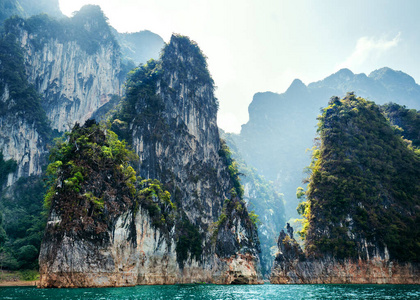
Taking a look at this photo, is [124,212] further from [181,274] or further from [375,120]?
[375,120]

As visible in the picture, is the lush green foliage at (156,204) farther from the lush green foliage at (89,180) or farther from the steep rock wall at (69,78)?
the steep rock wall at (69,78)

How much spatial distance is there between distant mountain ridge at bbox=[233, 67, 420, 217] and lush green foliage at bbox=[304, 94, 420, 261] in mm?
121451

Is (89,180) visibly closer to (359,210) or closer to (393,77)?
(359,210)

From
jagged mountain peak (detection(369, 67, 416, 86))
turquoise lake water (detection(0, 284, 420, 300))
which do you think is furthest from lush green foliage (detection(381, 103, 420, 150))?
jagged mountain peak (detection(369, 67, 416, 86))

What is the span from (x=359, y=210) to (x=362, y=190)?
3520 millimetres

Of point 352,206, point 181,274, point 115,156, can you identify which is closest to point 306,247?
point 352,206

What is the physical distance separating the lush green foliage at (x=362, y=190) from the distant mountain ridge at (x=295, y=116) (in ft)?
398

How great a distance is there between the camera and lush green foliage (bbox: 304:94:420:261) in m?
42.7

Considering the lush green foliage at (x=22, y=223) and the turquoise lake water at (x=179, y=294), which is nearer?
the turquoise lake water at (x=179, y=294)

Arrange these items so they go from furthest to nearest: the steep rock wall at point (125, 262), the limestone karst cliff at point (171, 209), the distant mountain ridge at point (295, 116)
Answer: the distant mountain ridge at point (295, 116), the limestone karst cliff at point (171, 209), the steep rock wall at point (125, 262)

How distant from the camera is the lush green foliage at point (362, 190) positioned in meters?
42.7

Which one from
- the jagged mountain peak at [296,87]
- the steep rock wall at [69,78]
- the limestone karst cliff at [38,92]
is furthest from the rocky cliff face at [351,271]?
the jagged mountain peak at [296,87]

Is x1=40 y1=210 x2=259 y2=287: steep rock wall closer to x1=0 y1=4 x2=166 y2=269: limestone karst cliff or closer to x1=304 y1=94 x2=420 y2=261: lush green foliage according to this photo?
x1=304 y1=94 x2=420 y2=261: lush green foliage

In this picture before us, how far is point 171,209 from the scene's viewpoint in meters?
47.2
